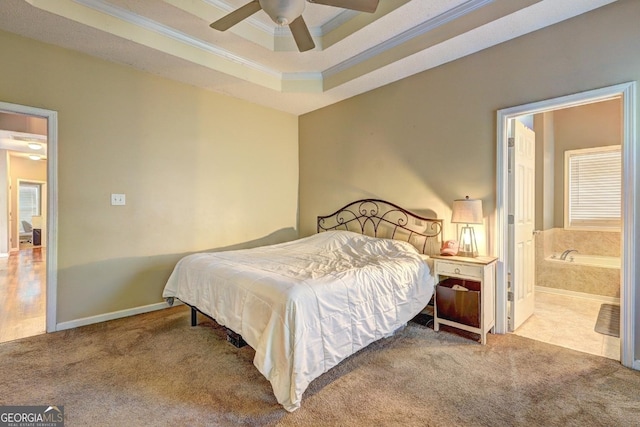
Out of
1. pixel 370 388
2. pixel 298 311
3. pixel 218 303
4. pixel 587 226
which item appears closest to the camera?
pixel 298 311

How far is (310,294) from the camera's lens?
192 centimetres

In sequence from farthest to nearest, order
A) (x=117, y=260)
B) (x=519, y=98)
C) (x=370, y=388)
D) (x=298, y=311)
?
(x=117, y=260) < (x=519, y=98) < (x=370, y=388) < (x=298, y=311)

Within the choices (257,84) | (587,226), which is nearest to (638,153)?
(587,226)

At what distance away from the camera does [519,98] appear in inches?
107

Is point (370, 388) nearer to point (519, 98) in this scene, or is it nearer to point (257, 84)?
point (519, 98)

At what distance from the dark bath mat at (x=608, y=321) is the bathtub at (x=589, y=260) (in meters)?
0.59

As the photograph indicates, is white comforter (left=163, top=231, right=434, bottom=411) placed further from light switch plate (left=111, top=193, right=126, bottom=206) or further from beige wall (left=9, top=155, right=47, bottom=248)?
beige wall (left=9, top=155, right=47, bottom=248)

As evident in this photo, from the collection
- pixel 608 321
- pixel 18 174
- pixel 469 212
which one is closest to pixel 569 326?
pixel 608 321

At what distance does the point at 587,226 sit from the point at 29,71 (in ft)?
23.5

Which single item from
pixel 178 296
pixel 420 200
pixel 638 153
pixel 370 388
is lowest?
pixel 370 388

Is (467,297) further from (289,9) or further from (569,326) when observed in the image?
(289,9)

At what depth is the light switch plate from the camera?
319cm

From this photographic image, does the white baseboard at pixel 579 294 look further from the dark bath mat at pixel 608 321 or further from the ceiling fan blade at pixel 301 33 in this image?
the ceiling fan blade at pixel 301 33

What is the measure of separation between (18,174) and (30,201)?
2820 millimetres
